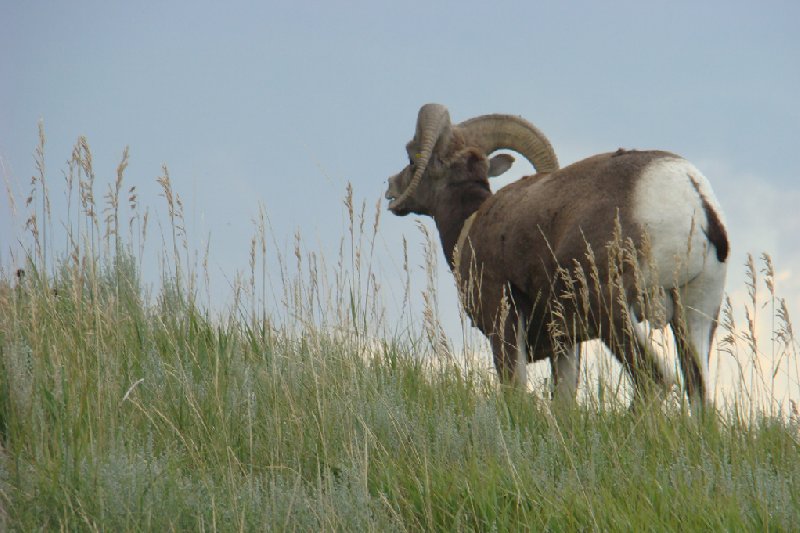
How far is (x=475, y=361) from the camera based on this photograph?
4996 mm

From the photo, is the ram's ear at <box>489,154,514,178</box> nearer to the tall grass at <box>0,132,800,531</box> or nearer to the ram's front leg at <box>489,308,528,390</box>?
the ram's front leg at <box>489,308,528,390</box>

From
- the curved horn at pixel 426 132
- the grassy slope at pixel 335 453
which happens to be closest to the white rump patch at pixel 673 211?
the grassy slope at pixel 335 453

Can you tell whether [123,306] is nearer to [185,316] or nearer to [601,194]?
[185,316]

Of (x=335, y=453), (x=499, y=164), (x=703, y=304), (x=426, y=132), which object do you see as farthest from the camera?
(x=499, y=164)

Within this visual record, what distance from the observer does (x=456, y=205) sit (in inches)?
355

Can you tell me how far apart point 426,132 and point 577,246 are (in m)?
2.73

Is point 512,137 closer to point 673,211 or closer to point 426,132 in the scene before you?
point 426,132

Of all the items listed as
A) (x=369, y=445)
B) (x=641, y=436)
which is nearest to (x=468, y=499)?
(x=369, y=445)

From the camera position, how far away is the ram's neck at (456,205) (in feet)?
29.4

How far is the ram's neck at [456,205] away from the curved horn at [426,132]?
0.32 meters

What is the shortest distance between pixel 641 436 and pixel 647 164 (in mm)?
3054

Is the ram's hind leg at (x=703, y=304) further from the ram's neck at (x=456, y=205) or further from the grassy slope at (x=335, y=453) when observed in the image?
the ram's neck at (x=456, y=205)

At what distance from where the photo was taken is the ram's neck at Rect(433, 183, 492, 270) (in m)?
8.97

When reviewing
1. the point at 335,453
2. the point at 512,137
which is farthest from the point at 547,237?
the point at 335,453
